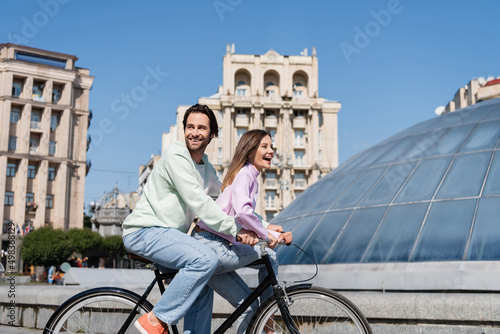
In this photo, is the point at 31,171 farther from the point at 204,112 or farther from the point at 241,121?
the point at 204,112

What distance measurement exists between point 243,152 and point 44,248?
1945 inches

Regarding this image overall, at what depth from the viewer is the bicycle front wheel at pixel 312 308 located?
3125 mm

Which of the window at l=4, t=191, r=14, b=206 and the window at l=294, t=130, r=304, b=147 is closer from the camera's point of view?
the window at l=4, t=191, r=14, b=206

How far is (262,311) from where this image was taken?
320 cm

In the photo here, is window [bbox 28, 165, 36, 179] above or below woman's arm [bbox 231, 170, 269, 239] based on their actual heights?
above

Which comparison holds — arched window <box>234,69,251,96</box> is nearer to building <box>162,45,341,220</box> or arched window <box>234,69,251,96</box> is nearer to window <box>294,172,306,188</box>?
building <box>162,45,341,220</box>

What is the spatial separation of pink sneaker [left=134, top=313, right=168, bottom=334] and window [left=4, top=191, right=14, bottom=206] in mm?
56656

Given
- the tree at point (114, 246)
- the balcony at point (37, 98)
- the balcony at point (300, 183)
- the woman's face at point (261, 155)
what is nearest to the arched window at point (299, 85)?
the balcony at point (300, 183)

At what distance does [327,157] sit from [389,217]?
53724mm

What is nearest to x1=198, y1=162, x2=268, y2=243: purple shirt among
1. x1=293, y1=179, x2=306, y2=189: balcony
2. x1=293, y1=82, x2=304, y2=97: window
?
x1=293, y1=179, x2=306, y2=189: balcony

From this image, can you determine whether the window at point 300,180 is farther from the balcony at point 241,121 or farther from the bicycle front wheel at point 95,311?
the bicycle front wheel at point 95,311

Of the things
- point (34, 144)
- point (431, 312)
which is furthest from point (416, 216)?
point (34, 144)

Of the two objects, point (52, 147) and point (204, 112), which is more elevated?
point (52, 147)

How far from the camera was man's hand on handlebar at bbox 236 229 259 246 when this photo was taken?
10.3ft
